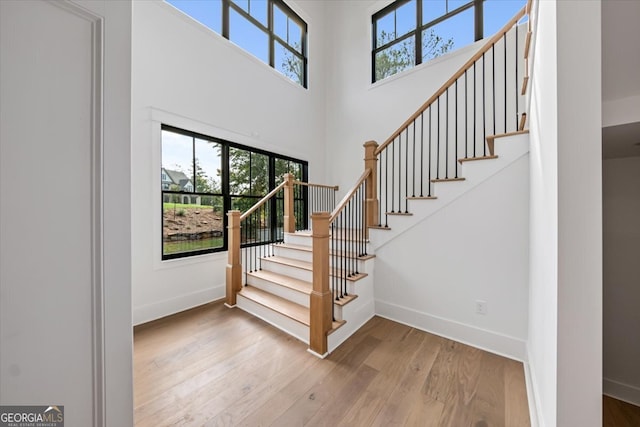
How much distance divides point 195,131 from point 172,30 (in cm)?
119

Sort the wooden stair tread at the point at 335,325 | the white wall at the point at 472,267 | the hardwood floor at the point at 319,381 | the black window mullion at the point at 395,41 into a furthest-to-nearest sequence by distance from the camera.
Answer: the black window mullion at the point at 395,41
the wooden stair tread at the point at 335,325
the white wall at the point at 472,267
the hardwood floor at the point at 319,381

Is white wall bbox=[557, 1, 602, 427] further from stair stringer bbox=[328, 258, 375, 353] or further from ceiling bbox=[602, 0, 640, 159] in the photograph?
stair stringer bbox=[328, 258, 375, 353]

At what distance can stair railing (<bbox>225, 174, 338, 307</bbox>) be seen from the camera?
3.13 m

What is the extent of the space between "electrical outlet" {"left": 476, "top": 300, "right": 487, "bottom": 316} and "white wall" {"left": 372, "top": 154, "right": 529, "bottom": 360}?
0.03m

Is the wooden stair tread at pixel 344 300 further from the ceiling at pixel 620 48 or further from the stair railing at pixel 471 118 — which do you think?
the ceiling at pixel 620 48

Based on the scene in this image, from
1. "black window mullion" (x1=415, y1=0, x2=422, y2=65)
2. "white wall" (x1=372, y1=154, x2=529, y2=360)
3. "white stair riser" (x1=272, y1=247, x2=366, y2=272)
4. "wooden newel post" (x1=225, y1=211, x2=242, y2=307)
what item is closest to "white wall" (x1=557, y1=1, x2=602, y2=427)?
"white wall" (x1=372, y1=154, x2=529, y2=360)

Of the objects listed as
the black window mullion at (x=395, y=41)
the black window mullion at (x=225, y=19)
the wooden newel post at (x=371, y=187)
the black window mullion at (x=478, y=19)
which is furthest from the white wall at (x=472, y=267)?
the black window mullion at (x=225, y=19)

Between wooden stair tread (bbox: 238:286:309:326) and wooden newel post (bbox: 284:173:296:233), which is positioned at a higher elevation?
wooden newel post (bbox: 284:173:296:233)

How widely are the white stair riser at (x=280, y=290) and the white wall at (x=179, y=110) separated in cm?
59

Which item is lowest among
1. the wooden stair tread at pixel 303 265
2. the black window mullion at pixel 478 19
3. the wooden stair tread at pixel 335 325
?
the wooden stair tread at pixel 335 325

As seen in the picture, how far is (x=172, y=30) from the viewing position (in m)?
2.99

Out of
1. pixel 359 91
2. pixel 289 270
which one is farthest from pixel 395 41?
pixel 289 270

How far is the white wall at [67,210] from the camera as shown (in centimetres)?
58

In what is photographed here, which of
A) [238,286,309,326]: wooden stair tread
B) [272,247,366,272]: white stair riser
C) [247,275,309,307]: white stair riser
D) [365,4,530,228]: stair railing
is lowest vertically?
[238,286,309,326]: wooden stair tread
